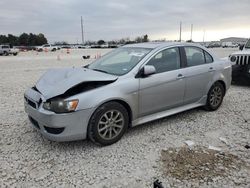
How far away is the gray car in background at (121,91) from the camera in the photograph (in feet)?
12.5

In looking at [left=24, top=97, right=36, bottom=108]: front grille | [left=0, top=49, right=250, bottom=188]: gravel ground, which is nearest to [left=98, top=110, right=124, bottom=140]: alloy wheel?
[left=0, top=49, right=250, bottom=188]: gravel ground

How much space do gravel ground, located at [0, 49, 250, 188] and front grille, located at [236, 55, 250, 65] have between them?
11.7ft

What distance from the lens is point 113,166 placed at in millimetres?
3584

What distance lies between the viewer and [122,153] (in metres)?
3.94

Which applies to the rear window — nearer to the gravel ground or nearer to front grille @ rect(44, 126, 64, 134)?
the gravel ground

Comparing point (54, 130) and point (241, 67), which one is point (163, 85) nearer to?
point (54, 130)

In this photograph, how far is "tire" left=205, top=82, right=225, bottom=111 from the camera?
18.9 feet

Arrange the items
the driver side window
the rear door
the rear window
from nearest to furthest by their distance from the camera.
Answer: the driver side window → the rear door → the rear window

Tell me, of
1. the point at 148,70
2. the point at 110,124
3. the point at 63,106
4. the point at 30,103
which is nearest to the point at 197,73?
the point at 148,70

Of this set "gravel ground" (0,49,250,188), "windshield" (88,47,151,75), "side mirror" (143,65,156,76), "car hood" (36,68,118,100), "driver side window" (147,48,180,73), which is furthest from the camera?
"driver side window" (147,48,180,73)

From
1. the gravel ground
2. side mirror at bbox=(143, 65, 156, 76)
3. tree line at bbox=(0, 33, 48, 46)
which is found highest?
tree line at bbox=(0, 33, 48, 46)

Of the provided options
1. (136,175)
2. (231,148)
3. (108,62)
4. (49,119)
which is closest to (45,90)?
(49,119)

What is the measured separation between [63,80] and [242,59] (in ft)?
22.5

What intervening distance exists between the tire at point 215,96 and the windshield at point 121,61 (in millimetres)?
1892
